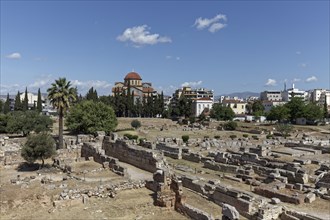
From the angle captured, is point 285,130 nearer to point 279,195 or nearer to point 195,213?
point 279,195

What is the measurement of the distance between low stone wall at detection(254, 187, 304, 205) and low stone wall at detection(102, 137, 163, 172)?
7668mm

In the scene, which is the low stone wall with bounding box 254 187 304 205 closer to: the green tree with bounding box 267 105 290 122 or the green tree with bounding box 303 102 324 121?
the green tree with bounding box 267 105 290 122

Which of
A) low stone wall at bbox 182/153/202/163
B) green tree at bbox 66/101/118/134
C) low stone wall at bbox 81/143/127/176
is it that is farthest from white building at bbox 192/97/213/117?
low stone wall at bbox 81/143/127/176

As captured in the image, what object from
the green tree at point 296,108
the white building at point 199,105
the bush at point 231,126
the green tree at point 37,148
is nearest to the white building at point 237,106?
the white building at point 199,105

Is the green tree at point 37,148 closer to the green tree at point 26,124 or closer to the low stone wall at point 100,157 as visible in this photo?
the low stone wall at point 100,157

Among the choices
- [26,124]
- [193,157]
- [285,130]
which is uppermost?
[26,124]

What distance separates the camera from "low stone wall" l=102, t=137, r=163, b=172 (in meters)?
27.0

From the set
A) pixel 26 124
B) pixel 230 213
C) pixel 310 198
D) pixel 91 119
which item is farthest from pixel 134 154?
pixel 26 124

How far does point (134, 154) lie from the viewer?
98.5ft

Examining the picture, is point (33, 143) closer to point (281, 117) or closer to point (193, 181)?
point (193, 181)

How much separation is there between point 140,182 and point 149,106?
7722 centimetres

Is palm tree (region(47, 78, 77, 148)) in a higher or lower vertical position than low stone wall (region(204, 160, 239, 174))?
higher

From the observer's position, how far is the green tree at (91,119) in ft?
164

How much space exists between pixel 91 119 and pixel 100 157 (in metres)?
20.2
